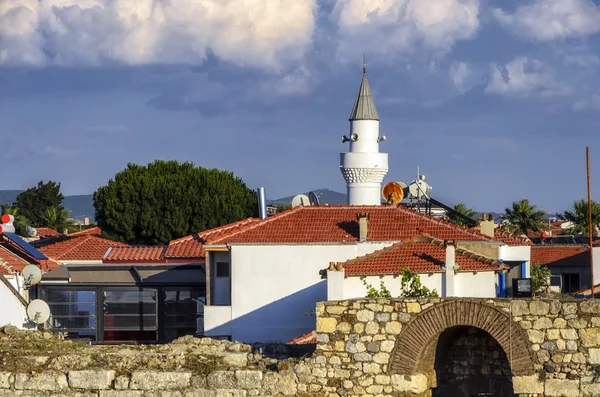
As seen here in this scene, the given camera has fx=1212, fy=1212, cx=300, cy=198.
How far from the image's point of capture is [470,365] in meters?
18.6

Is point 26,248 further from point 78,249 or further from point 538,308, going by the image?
point 538,308

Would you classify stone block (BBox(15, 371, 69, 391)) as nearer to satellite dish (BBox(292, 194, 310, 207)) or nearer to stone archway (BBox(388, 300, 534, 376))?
stone archway (BBox(388, 300, 534, 376))

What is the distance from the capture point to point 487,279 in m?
25.9

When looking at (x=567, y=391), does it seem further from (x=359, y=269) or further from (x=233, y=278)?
(x=233, y=278)

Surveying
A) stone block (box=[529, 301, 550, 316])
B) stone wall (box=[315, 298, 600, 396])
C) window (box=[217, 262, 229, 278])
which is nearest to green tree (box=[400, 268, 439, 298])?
stone wall (box=[315, 298, 600, 396])

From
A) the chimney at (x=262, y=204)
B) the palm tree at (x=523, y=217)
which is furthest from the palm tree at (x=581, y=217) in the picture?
the chimney at (x=262, y=204)

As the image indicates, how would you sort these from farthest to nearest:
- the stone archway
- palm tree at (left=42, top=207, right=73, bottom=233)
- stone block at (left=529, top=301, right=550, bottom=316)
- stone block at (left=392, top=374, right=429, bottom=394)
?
palm tree at (left=42, top=207, right=73, bottom=233) < stone block at (left=392, top=374, right=429, bottom=394) < the stone archway < stone block at (left=529, top=301, right=550, bottom=316)

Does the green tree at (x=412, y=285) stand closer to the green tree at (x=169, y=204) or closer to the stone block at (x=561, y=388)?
the stone block at (x=561, y=388)

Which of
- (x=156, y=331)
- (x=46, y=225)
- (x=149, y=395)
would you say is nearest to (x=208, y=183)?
(x=156, y=331)

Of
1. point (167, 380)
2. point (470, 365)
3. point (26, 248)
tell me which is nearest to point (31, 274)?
point (26, 248)

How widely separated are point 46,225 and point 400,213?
266 feet

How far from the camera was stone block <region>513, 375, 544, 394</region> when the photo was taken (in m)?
16.8

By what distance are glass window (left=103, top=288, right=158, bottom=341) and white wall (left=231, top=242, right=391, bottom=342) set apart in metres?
3.48

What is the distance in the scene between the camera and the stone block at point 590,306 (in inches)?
650
